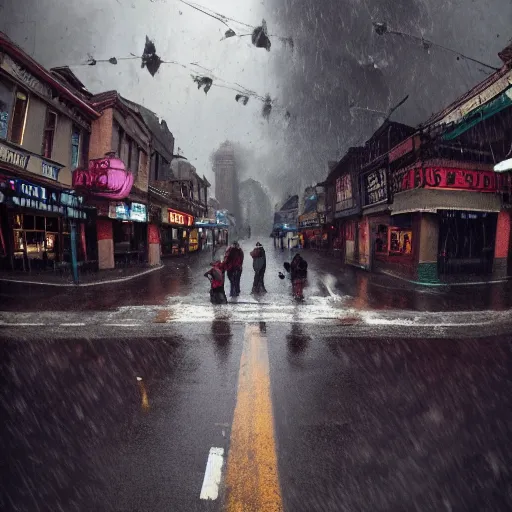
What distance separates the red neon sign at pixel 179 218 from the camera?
29192 mm

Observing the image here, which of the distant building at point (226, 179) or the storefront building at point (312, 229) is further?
the distant building at point (226, 179)

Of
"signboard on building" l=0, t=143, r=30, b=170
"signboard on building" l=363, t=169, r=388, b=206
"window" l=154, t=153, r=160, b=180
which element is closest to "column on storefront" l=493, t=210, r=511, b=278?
"signboard on building" l=363, t=169, r=388, b=206

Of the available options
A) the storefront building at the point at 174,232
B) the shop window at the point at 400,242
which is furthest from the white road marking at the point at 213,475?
the storefront building at the point at 174,232

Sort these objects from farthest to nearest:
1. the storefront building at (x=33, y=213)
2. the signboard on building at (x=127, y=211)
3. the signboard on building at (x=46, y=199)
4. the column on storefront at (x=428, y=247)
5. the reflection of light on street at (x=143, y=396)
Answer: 1. the signboard on building at (x=127, y=211)
2. the column on storefront at (x=428, y=247)
3. the storefront building at (x=33, y=213)
4. the signboard on building at (x=46, y=199)
5. the reflection of light on street at (x=143, y=396)

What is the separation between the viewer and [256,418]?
3732 mm

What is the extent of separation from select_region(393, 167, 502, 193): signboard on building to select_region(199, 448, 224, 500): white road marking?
47.7ft

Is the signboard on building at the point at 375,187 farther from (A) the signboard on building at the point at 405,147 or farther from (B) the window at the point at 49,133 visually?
(B) the window at the point at 49,133

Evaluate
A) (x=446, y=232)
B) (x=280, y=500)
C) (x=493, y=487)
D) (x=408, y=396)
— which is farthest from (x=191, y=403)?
(x=446, y=232)

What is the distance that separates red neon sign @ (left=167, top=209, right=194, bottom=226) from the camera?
2919 centimetres

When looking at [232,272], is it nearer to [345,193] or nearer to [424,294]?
[424,294]

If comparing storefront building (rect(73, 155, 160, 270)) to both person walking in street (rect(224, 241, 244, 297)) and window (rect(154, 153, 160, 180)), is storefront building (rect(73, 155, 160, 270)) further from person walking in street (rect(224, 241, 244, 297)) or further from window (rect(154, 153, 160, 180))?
window (rect(154, 153, 160, 180))

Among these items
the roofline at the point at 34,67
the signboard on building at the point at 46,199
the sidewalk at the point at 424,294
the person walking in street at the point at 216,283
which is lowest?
the sidewalk at the point at 424,294

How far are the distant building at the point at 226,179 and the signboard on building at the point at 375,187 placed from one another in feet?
459

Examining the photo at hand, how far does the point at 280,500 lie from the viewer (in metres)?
2.51
